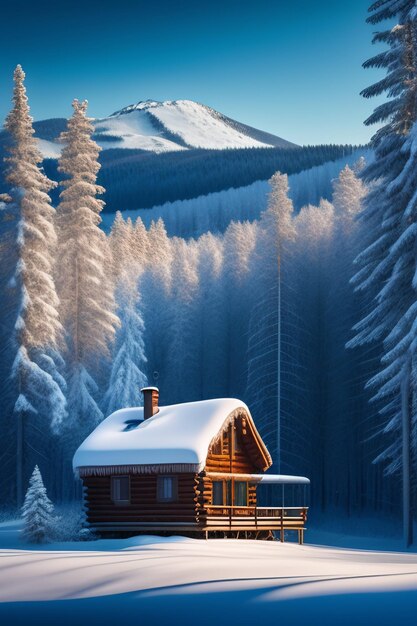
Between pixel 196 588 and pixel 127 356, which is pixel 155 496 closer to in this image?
pixel 196 588

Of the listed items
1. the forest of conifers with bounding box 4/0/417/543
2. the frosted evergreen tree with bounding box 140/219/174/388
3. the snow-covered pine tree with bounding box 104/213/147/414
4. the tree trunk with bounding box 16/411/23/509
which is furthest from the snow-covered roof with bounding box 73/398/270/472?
A: the frosted evergreen tree with bounding box 140/219/174/388

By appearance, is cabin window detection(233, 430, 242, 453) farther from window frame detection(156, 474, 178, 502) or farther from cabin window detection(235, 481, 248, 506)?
window frame detection(156, 474, 178, 502)

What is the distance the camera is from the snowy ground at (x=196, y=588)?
17781mm

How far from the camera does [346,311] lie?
190 feet

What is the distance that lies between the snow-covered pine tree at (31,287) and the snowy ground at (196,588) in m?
19.8

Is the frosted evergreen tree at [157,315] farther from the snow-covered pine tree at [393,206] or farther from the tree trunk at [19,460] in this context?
the snow-covered pine tree at [393,206]

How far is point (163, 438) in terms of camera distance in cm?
3841

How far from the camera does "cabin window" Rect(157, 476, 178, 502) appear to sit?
3853 centimetres

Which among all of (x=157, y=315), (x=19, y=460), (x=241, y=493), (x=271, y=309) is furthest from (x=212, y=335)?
(x=241, y=493)

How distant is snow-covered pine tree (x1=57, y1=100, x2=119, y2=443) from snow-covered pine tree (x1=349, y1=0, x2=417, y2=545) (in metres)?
20.1

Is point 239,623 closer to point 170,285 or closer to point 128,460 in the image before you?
point 128,460

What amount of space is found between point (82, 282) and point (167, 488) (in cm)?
2188

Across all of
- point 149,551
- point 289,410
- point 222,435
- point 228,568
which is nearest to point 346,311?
point 289,410

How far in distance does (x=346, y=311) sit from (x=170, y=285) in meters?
22.2
